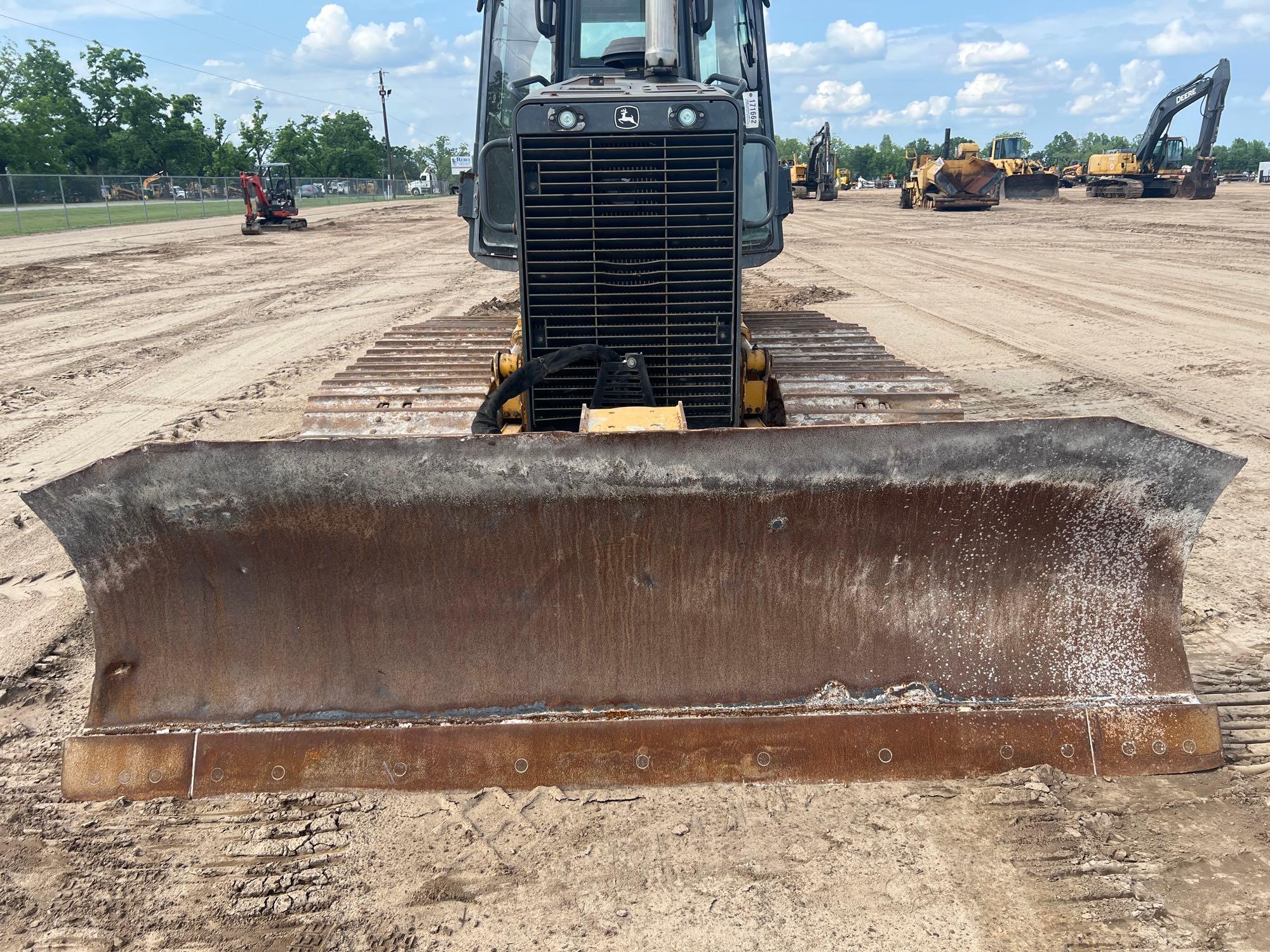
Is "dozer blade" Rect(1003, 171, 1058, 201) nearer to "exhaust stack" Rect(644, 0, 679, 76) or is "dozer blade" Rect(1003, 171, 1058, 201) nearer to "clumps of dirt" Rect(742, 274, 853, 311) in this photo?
"clumps of dirt" Rect(742, 274, 853, 311)

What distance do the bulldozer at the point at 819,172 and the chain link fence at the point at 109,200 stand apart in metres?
28.4

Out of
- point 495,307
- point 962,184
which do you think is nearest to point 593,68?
point 495,307

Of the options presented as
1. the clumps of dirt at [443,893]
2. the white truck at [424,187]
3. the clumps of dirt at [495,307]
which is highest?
the white truck at [424,187]

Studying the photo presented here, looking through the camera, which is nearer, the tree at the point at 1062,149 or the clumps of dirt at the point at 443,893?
the clumps of dirt at the point at 443,893

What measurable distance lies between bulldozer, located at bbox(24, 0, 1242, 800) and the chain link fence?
104ft

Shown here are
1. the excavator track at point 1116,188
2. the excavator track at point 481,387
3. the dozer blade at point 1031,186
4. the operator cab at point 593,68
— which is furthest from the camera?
the dozer blade at point 1031,186

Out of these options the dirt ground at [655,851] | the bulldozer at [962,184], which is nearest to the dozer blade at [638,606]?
the dirt ground at [655,851]

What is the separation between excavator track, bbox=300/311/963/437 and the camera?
175 inches

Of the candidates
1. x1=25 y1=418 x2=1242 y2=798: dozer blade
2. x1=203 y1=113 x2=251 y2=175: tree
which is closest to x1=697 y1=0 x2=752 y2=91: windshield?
x1=25 y1=418 x2=1242 y2=798: dozer blade

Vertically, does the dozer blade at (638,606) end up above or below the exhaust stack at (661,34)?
below

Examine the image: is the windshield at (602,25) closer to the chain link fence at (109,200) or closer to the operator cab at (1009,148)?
the chain link fence at (109,200)

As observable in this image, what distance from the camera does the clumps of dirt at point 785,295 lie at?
13.1 metres

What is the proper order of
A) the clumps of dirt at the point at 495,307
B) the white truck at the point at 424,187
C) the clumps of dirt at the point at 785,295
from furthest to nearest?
the white truck at the point at 424,187, the clumps of dirt at the point at 785,295, the clumps of dirt at the point at 495,307

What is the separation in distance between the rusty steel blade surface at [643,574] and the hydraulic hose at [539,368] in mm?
810
